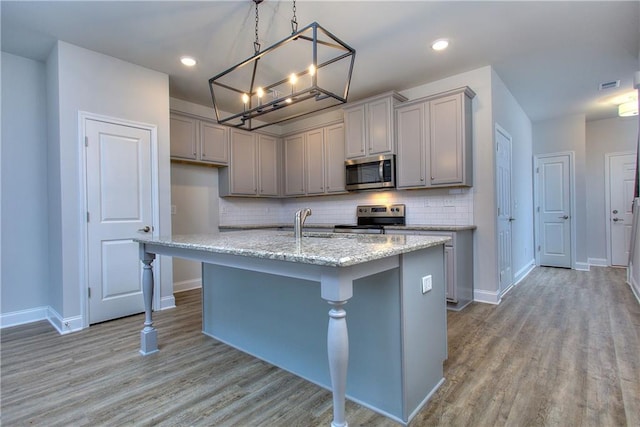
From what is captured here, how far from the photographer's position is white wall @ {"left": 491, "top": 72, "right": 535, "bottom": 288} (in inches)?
161

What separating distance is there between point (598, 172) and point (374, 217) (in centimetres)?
448

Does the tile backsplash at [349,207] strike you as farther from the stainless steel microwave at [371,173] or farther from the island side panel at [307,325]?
the island side panel at [307,325]

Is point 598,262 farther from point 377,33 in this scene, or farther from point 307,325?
point 307,325

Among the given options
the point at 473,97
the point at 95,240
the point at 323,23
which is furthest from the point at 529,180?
the point at 95,240

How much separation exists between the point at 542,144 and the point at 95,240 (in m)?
6.99

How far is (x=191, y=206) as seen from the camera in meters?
4.66

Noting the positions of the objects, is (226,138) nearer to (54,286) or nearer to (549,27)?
(54,286)

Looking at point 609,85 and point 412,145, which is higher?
point 609,85

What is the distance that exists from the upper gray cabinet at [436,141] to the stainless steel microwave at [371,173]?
0.34 feet

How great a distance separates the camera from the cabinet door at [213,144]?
14.8 feet

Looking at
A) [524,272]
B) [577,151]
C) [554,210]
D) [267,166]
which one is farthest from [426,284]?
[577,151]

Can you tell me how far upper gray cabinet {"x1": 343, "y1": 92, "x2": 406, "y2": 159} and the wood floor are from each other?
2.22 metres

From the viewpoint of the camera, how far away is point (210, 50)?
316 cm

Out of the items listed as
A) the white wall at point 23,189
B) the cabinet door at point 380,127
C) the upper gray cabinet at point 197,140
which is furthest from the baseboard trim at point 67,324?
the cabinet door at point 380,127
